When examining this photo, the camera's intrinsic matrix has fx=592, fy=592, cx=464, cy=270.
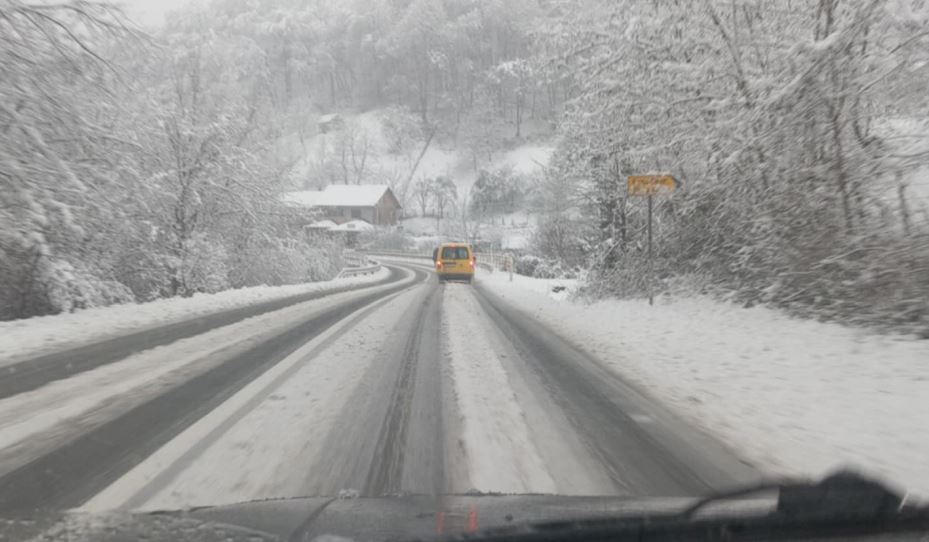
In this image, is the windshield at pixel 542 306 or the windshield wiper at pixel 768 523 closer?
the windshield wiper at pixel 768 523

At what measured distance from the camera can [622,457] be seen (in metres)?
3.90

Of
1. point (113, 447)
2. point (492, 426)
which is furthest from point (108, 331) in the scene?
point (492, 426)

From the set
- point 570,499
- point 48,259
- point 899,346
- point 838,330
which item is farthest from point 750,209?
point 48,259

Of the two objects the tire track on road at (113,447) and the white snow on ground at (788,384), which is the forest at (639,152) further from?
the tire track on road at (113,447)

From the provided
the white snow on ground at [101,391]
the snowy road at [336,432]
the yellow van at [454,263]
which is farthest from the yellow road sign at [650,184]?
the yellow van at [454,263]

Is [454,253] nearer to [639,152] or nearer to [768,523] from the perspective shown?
[639,152]

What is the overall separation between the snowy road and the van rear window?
17318mm

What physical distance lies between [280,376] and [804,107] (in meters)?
8.03

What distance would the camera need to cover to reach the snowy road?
336 centimetres

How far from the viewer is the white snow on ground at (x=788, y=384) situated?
3.94 meters

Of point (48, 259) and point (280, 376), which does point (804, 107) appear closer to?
point (280, 376)

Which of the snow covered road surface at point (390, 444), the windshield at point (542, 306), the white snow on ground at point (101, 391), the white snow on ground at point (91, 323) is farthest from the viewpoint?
the white snow on ground at point (91, 323)

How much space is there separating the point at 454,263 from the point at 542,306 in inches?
417

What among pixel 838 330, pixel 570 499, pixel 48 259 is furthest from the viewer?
pixel 48 259
